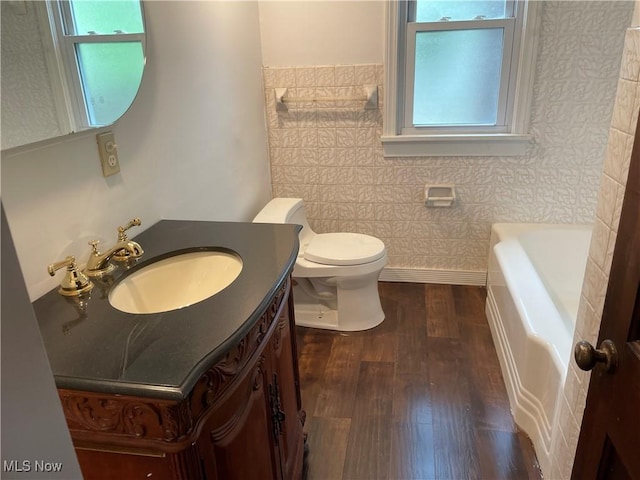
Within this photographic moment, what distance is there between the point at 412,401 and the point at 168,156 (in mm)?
1421

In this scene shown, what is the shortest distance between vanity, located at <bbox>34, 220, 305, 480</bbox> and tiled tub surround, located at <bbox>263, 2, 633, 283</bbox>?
5.61 ft

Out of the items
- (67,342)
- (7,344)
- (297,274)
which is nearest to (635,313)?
(7,344)

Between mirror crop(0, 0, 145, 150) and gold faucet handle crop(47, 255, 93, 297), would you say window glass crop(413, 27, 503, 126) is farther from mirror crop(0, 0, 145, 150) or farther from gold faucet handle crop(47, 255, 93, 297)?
gold faucet handle crop(47, 255, 93, 297)

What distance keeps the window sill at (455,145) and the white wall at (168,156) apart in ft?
2.61

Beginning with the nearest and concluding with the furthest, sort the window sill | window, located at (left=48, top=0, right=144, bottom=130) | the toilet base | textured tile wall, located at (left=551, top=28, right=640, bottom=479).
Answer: textured tile wall, located at (left=551, top=28, right=640, bottom=479) < window, located at (left=48, top=0, right=144, bottom=130) < the toilet base < the window sill

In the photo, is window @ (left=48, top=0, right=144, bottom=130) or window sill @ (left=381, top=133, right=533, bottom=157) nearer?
window @ (left=48, top=0, right=144, bottom=130)

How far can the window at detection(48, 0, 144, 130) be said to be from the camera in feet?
4.10

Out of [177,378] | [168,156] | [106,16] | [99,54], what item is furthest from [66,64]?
[177,378]

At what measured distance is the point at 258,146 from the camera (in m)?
2.83

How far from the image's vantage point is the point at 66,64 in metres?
1.25

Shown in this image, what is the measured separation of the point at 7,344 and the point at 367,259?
82.3 inches

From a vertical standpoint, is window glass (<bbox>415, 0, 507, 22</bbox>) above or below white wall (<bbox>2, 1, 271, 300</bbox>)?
above

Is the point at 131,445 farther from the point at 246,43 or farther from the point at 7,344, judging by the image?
the point at 246,43

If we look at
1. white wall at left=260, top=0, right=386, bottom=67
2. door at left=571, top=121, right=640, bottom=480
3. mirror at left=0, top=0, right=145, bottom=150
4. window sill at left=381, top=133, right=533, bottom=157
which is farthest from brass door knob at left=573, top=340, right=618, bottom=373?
white wall at left=260, top=0, right=386, bottom=67
